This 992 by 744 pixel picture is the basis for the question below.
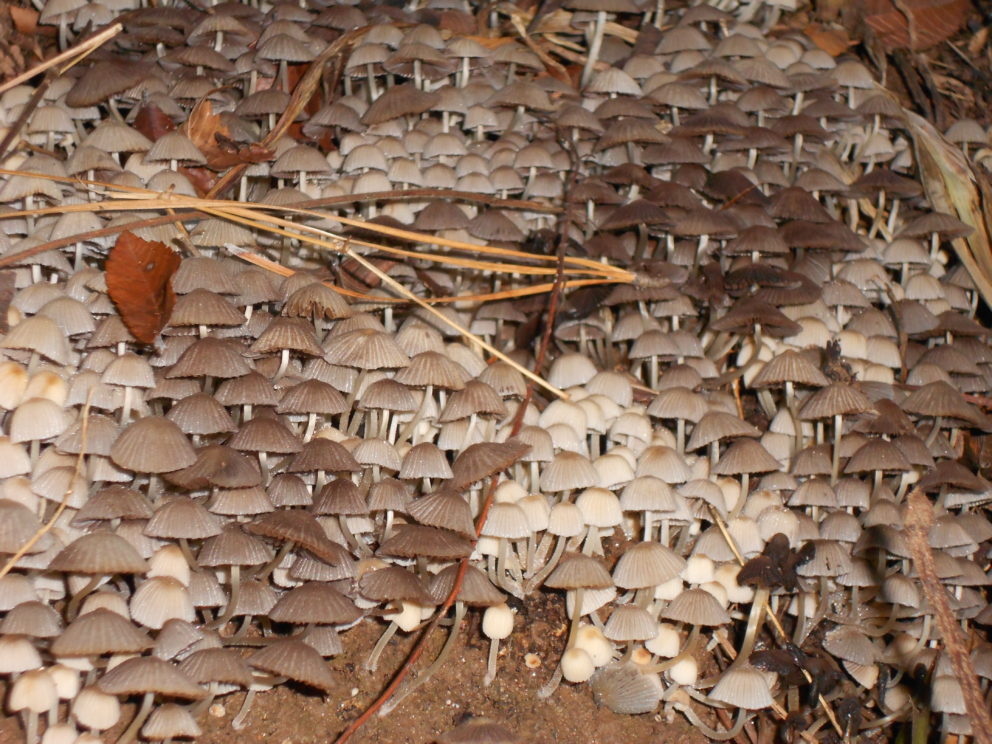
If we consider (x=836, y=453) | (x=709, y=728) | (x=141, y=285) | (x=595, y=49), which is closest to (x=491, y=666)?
(x=709, y=728)

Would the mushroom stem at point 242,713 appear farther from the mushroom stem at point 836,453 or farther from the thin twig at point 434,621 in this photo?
the mushroom stem at point 836,453

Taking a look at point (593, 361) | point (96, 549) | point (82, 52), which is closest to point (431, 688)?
point (96, 549)

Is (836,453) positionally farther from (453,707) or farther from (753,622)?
(453,707)

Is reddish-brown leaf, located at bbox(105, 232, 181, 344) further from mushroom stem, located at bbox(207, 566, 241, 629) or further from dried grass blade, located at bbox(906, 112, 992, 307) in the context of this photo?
dried grass blade, located at bbox(906, 112, 992, 307)

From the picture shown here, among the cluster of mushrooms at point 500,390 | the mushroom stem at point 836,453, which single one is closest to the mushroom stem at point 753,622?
the cluster of mushrooms at point 500,390

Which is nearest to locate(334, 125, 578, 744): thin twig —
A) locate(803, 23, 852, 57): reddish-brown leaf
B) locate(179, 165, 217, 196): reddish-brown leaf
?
locate(179, 165, 217, 196): reddish-brown leaf

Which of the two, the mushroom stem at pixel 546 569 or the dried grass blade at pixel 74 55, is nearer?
the mushroom stem at pixel 546 569
